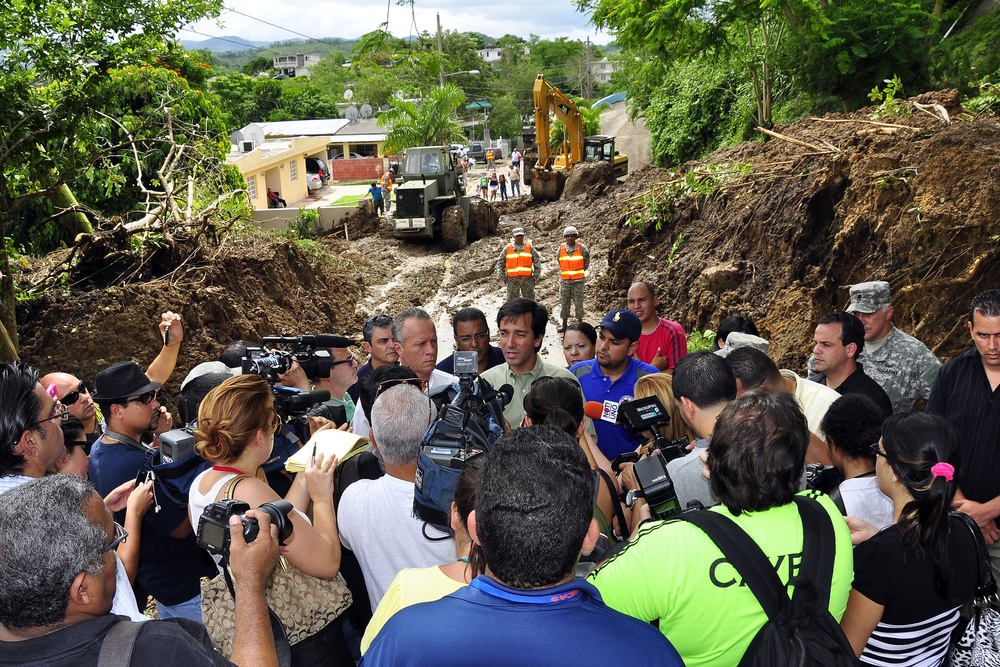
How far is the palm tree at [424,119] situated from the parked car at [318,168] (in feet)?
43.6

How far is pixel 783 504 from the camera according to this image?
220 cm

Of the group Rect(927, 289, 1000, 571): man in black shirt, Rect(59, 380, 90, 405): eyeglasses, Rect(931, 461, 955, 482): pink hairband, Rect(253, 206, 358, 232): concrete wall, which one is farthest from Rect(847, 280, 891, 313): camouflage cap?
Rect(253, 206, 358, 232): concrete wall

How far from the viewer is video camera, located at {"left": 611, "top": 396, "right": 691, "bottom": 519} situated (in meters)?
2.46

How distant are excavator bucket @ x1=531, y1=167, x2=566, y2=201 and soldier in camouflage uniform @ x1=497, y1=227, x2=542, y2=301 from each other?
12552mm

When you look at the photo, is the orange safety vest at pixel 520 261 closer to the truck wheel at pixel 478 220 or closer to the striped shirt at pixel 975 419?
the truck wheel at pixel 478 220

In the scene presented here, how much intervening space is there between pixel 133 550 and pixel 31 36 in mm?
6326

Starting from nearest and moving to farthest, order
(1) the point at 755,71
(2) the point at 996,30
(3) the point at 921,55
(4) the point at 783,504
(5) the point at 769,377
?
(4) the point at 783,504, (5) the point at 769,377, (2) the point at 996,30, (3) the point at 921,55, (1) the point at 755,71

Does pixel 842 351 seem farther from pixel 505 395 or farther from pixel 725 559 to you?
pixel 725 559

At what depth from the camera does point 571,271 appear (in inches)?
444

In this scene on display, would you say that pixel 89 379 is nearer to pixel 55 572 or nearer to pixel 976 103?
pixel 55 572

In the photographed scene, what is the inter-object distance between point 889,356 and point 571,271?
6.80 m

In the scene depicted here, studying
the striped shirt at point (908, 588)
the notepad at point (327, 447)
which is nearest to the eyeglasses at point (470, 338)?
the notepad at point (327, 447)

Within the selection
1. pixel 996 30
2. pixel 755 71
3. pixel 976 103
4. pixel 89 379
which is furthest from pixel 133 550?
pixel 755 71

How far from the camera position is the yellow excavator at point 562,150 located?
2395cm
